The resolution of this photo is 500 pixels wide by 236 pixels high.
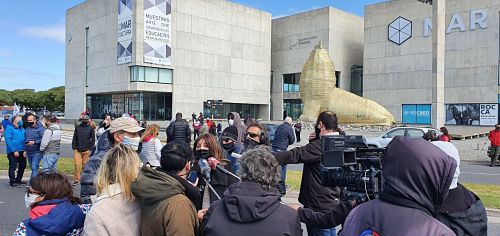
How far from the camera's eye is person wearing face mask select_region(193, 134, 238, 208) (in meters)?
3.50

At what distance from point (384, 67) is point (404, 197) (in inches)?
1879

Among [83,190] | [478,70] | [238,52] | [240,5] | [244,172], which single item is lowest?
[83,190]

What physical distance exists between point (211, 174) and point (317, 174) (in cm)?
103

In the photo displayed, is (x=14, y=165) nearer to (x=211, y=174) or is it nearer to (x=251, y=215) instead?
(x=211, y=174)

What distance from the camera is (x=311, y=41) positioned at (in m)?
53.9

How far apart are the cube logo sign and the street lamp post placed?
62.0ft

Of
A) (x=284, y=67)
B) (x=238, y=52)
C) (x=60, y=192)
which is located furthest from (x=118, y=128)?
(x=284, y=67)

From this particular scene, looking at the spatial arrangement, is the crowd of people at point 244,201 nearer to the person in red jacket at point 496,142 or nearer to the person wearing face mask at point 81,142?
the person wearing face mask at point 81,142

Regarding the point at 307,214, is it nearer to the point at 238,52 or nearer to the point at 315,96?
the point at 315,96

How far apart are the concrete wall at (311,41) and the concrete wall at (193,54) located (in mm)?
2476

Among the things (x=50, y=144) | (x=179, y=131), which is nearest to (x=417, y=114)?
(x=179, y=131)

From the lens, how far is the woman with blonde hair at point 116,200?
2832mm

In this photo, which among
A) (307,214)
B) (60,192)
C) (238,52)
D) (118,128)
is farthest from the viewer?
(238,52)

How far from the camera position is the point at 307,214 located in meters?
2.85
